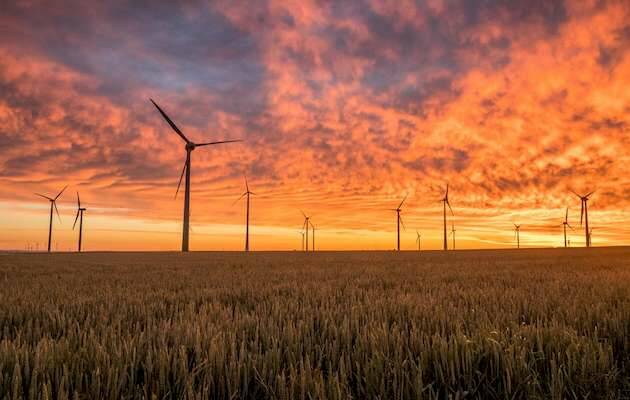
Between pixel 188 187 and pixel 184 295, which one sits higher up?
pixel 188 187

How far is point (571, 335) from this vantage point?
3.64 meters

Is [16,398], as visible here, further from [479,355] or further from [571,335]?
[571,335]

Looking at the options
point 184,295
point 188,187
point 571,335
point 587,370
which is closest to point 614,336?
point 571,335

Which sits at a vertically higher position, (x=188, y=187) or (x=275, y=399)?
(x=188, y=187)

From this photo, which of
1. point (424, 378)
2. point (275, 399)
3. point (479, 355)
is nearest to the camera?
point (275, 399)

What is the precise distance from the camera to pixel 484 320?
4.95 meters

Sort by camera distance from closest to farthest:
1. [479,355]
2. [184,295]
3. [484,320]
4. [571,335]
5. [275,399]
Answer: [275,399]
[479,355]
[571,335]
[484,320]
[184,295]

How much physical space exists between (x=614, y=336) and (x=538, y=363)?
1.56 meters

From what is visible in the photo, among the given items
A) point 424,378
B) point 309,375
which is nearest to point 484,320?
point 424,378

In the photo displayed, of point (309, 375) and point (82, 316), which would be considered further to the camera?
point (82, 316)

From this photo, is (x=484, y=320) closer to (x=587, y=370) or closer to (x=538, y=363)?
(x=538, y=363)

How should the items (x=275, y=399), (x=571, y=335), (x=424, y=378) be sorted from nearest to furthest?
(x=275, y=399) → (x=424, y=378) → (x=571, y=335)

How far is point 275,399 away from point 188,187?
6040 centimetres

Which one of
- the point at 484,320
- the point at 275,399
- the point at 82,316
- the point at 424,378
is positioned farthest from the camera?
the point at 82,316
